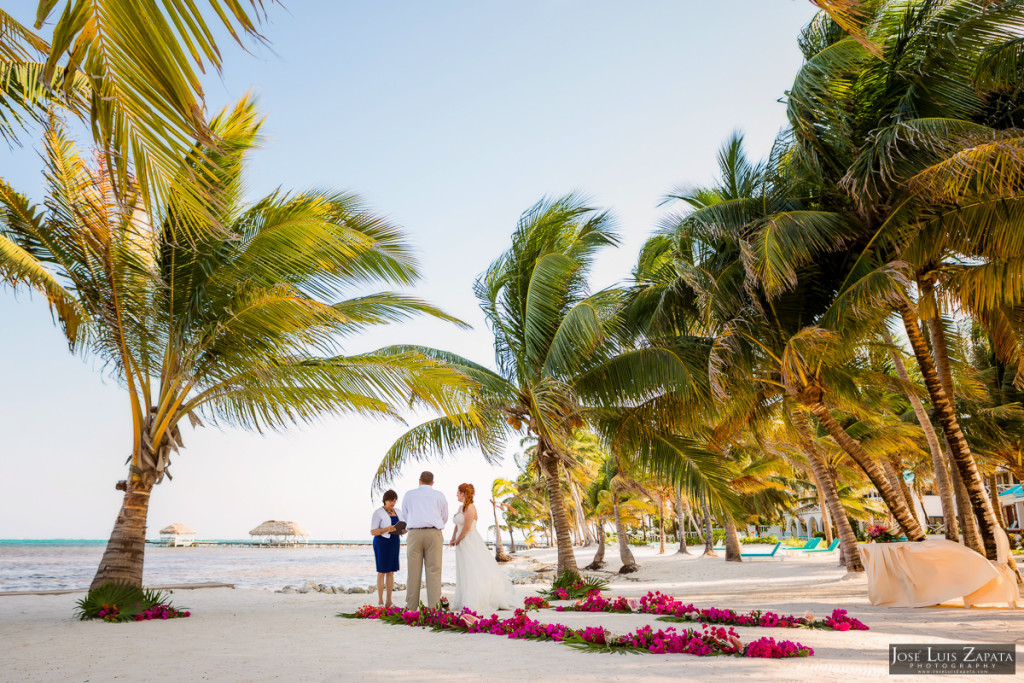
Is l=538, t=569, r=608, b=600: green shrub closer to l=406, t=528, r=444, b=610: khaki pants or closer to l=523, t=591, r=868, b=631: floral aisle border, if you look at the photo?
l=523, t=591, r=868, b=631: floral aisle border

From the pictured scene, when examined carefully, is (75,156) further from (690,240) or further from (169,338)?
(690,240)

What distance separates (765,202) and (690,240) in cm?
150

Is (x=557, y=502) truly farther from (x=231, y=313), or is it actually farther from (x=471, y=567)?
(x=231, y=313)

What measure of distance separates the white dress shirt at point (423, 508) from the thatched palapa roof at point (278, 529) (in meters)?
69.1

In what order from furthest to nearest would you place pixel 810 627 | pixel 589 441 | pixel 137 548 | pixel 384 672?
pixel 589 441 < pixel 137 548 < pixel 810 627 < pixel 384 672

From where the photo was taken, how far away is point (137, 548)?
880 centimetres

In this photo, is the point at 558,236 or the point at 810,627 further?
the point at 558,236

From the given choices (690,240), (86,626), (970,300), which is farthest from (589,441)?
(86,626)

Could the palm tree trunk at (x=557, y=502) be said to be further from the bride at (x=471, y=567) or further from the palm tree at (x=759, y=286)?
the bride at (x=471, y=567)

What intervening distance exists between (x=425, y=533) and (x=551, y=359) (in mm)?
3876

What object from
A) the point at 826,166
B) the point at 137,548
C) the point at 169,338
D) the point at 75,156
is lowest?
the point at 137,548

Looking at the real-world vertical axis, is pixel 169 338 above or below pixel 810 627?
above

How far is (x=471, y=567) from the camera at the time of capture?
8758 millimetres

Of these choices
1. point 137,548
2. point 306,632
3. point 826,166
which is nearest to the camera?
point 306,632
